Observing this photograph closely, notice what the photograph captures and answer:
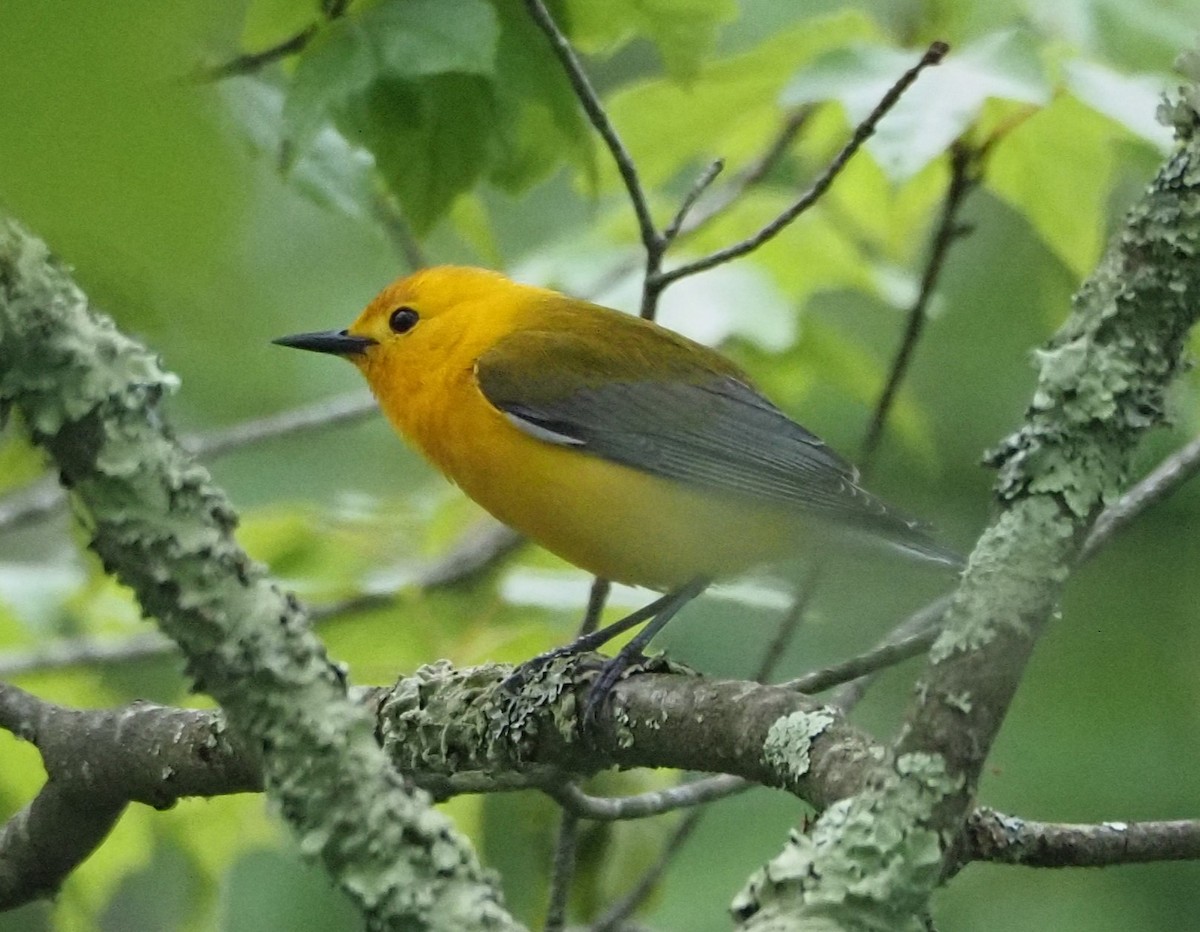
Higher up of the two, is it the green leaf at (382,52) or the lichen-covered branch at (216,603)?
the green leaf at (382,52)

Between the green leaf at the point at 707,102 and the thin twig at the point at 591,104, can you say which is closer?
the thin twig at the point at 591,104

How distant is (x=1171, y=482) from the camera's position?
290cm

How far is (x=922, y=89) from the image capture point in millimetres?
2971

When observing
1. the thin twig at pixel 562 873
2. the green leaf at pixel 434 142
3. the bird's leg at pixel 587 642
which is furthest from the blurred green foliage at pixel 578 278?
the thin twig at pixel 562 873

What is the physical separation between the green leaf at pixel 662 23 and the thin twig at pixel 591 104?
6 cm

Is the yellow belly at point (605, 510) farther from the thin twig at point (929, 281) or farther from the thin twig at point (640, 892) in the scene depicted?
the thin twig at point (640, 892)

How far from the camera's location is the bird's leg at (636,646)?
2.64m

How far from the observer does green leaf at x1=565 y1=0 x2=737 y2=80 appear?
9.34 ft

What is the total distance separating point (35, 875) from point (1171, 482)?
2363 mm

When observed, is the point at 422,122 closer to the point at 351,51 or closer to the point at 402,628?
the point at 351,51

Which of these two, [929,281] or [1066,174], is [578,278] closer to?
[929,281]

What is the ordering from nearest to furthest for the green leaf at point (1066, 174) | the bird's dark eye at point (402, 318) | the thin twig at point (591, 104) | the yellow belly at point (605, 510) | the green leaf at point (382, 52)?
the green leaf at point (382, 52), the thin twig at point (591, 104), the green leaf at point (1066, 174), the yellow belly at point (605, 510), the bird's dark eye at point (402, 318)

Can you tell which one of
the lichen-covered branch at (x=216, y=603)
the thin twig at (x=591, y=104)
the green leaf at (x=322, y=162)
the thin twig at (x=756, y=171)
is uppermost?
the thin twig at (x=756, y=171)

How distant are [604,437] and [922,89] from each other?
1.33m
